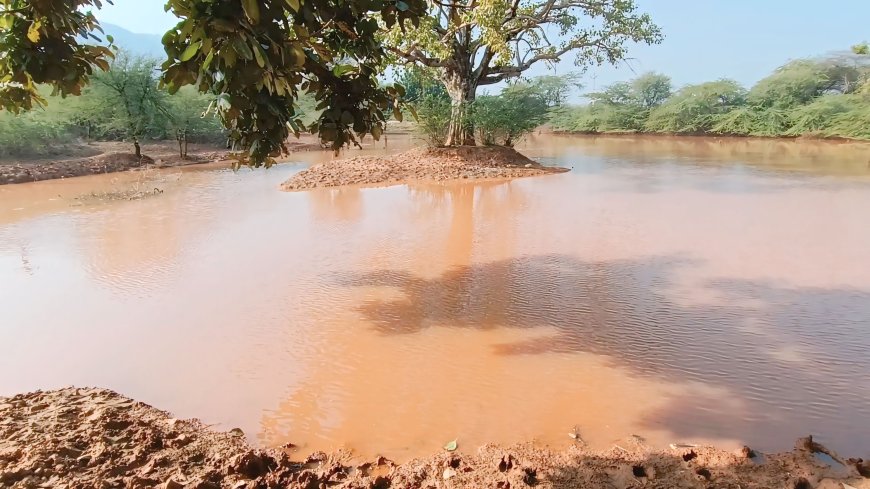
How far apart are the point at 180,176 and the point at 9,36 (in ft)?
42.9

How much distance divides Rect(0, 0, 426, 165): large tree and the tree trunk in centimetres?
1237

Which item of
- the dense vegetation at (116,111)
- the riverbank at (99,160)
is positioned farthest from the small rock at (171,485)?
the dense vegetation at (116,111)

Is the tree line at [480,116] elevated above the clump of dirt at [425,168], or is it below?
above

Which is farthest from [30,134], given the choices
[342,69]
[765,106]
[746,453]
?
[765,106]

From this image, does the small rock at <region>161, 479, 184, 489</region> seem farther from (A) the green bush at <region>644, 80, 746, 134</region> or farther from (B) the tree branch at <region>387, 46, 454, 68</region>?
(A) the green bush at <region>644, 80, 746, 134</region>

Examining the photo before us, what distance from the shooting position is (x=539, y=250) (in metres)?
6.68

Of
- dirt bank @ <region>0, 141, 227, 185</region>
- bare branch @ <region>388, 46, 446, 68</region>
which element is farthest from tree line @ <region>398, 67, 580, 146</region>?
dirt bank @ <region>0, 141, 227, 185</region>

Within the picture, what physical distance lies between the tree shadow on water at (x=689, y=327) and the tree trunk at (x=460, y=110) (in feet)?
30.3

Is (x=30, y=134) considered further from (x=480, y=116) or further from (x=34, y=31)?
(x=34, y=31)

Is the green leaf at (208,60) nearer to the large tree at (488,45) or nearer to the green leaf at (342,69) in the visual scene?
the green leaf at (342,69)

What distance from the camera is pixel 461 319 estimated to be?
15.1 ft

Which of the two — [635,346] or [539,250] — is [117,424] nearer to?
[635,346]

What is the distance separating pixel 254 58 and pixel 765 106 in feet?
101

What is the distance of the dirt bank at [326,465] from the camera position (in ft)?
7.77
